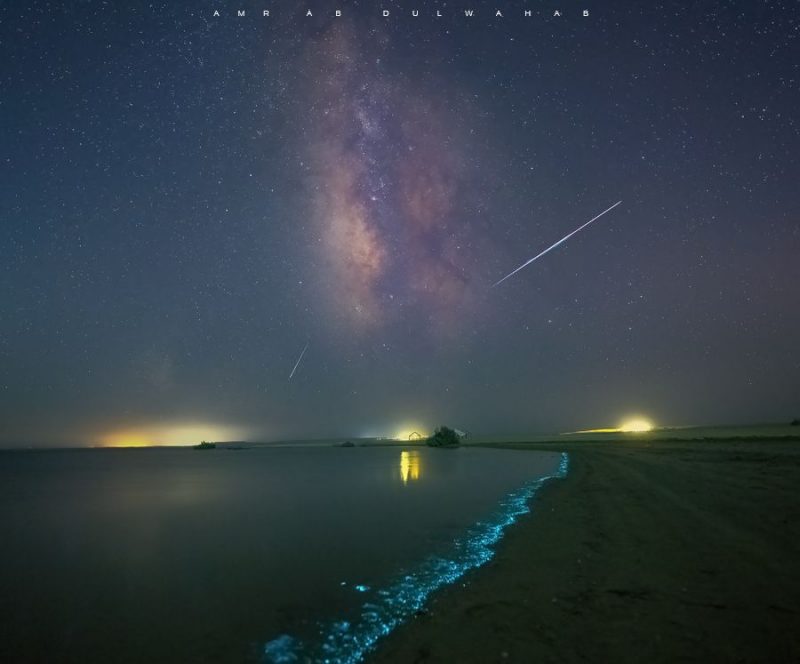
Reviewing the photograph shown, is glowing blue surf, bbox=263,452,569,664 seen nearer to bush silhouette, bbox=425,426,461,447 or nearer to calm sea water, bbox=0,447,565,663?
calm sea water, bbox=0,447,565,663

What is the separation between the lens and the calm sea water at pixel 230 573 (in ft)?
18.9

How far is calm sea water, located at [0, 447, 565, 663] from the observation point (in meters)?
5.76

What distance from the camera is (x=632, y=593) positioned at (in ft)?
20.7

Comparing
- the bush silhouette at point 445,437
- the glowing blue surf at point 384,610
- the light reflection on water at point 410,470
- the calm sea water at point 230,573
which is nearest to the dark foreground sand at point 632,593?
the glowing blue surf at point 384,610

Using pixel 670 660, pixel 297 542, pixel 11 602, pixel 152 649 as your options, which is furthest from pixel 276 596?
pixel 670 660

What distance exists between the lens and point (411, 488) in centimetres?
2133

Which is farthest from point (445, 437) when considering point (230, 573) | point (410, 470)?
point (230, 573)

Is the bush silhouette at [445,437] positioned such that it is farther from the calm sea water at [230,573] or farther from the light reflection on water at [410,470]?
the calm sea water at [230,573]

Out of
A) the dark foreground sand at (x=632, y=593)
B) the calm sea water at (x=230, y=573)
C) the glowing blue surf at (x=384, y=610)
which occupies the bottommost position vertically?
the calm sea water at (x=230, y=573)

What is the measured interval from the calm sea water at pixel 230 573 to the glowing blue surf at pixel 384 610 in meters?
0.03

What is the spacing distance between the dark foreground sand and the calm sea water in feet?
2.96

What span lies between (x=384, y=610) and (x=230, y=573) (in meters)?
3.95

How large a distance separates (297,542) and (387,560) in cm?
309

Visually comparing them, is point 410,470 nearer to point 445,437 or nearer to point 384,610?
point 384,610
